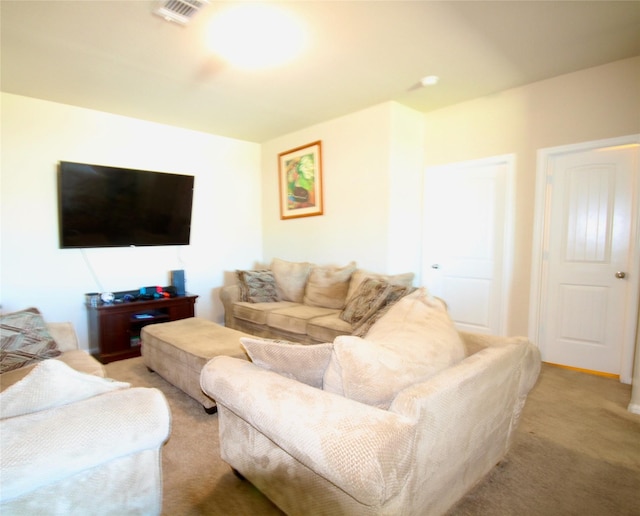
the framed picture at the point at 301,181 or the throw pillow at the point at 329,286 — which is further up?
the framed picture at the point at 301,181

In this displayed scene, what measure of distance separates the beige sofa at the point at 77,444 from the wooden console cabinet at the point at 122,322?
8.68 ft

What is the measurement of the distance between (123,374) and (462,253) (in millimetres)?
3540

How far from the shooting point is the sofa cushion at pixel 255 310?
3590 mm

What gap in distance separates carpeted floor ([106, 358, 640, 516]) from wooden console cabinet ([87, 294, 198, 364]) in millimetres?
1276

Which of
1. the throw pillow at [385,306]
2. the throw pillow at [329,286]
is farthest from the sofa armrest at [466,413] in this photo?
the throw pillow at [329,286]

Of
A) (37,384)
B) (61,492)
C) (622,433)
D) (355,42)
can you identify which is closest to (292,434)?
(61,492)

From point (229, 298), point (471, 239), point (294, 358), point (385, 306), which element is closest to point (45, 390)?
point (294, 358)

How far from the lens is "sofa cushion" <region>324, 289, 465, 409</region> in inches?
46.3

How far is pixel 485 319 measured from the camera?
3650mm

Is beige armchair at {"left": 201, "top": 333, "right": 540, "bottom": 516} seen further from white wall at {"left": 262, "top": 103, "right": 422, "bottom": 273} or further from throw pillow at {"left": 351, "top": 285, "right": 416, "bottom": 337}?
white wall at {"left": 262, "top": 103, "right": 422, "bottom": 273}

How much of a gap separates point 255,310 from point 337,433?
9.15 feet

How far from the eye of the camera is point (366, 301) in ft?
9.67

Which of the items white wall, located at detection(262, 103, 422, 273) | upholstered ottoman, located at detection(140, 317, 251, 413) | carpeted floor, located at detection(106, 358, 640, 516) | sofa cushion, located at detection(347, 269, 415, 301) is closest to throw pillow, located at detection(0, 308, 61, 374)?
upholstered ottoman, located at detection(140, 317, 251, 413)

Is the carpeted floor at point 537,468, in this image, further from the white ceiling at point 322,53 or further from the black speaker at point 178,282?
the white ceiling at point 322,53
